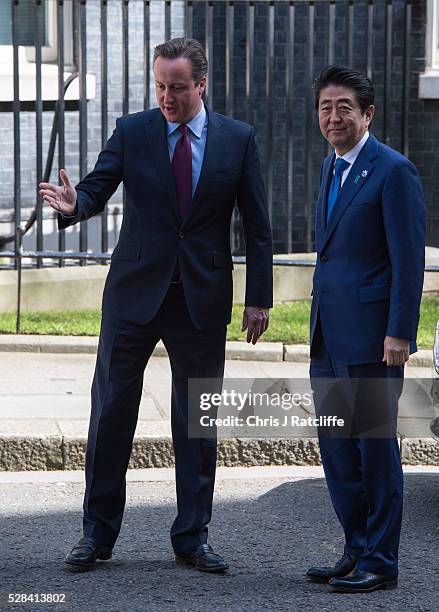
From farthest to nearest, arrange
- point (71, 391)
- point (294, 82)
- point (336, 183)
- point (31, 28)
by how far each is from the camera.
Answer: point (294, 82)
point (31, 28)
point (71, 391)
point (336, 183)

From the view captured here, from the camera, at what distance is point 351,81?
4.59 metres

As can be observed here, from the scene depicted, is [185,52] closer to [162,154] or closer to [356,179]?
[162,154]

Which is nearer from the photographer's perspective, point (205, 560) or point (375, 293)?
point (375, 293)

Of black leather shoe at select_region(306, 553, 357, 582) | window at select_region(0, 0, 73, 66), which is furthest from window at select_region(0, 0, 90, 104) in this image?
black leather shoe at select_region(306, 553, 357, 582)

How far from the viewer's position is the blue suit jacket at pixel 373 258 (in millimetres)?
4559

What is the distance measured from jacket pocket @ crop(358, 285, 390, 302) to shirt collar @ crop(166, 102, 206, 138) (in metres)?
0.87

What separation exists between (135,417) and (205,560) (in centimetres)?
59

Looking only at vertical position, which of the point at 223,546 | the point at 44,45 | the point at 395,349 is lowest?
the point at 223,546

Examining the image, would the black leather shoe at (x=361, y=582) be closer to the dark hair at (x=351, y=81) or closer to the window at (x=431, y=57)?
the dark hair at (x=351, y=81)

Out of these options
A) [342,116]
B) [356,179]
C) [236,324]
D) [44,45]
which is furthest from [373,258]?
[44,45]

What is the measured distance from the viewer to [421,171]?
39.9 ft

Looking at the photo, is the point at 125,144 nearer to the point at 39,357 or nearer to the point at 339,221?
the point at 339,221

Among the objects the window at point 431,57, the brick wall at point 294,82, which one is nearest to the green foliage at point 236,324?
the brick wall at point 294,82

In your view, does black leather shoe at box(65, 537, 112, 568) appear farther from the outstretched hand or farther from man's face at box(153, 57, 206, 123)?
Answer: man's face at box(153, 57, 206, 123)
